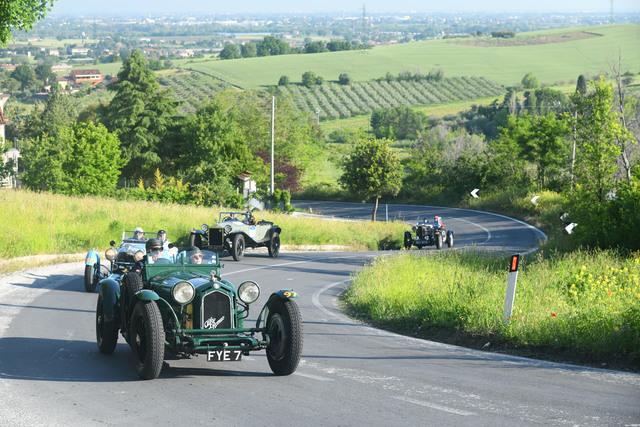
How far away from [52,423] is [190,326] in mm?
2442

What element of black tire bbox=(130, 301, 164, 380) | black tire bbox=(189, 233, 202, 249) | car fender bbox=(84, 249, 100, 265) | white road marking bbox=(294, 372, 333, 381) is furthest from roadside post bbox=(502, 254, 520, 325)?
black tire bbox=(189, 233, 202, 249)

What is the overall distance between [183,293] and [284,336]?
1.24 m

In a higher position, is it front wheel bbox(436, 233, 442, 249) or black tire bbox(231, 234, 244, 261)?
black tire bbox(231, 234, 244, 261)

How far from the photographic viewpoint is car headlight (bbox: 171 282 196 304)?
11469mm

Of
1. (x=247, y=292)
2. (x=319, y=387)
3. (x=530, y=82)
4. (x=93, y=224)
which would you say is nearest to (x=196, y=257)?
(x=247, y=292)

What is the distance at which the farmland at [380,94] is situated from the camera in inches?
6166

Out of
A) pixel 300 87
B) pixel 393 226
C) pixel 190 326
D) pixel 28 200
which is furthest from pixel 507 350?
pixel 300 87

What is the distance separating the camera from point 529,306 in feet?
49.4

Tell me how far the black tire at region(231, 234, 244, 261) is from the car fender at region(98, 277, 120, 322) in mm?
16083

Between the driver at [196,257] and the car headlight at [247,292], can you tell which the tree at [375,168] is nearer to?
the driver at [196,257]

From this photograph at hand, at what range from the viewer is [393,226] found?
5056 cm

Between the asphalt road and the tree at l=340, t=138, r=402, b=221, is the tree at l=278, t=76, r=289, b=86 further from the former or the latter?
the asphalt road

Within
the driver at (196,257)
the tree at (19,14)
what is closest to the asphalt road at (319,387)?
the driver at (196,257)

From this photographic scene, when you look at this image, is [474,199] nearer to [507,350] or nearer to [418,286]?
[418,286]
